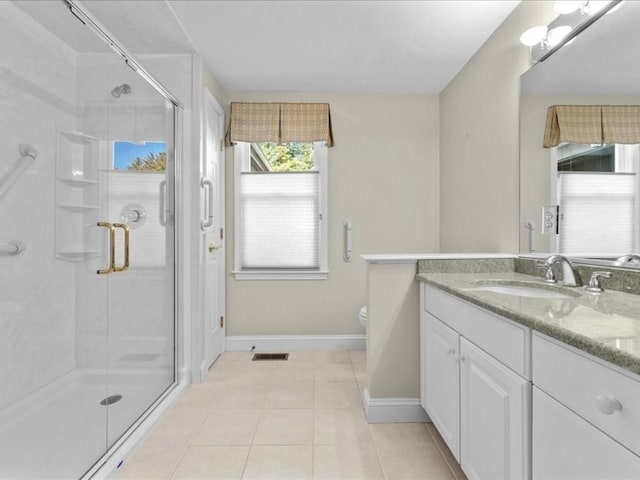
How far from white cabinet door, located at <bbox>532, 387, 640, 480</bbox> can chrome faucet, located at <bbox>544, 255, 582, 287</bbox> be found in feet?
2.53

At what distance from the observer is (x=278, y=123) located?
3.24m

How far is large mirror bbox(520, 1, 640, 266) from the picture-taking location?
1376 millimetres

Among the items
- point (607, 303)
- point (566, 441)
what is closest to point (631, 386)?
point (566, 441)

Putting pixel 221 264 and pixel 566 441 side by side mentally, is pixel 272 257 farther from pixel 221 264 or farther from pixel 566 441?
pixel 566 441

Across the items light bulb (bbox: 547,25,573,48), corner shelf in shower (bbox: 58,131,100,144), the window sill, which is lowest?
the window sill

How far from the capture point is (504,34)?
88.2 inches

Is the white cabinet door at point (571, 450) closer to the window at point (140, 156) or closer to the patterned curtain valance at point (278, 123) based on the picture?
the window at point (140, 156)

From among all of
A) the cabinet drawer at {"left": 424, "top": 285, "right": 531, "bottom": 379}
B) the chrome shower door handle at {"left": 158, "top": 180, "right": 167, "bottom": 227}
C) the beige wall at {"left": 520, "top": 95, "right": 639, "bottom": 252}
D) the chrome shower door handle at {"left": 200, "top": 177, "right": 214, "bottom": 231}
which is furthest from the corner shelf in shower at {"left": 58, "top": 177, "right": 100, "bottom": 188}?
the beige wall at {"left": 520, "top": 95, "right": 639, "bottom": 252}

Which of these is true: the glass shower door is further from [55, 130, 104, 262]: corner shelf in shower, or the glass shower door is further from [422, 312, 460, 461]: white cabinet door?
[422, 312, 460, 461]: white cabinet door

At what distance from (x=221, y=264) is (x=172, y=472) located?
1824 millimetres

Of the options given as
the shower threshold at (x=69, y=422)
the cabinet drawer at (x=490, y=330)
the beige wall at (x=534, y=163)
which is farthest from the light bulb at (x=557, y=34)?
the shower threshold at (x=69, y=422)

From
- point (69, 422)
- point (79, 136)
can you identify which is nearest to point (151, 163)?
point (79, 136)

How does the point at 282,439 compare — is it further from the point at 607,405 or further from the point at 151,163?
the point at 151,163

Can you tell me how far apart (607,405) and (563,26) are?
6.03 ft
